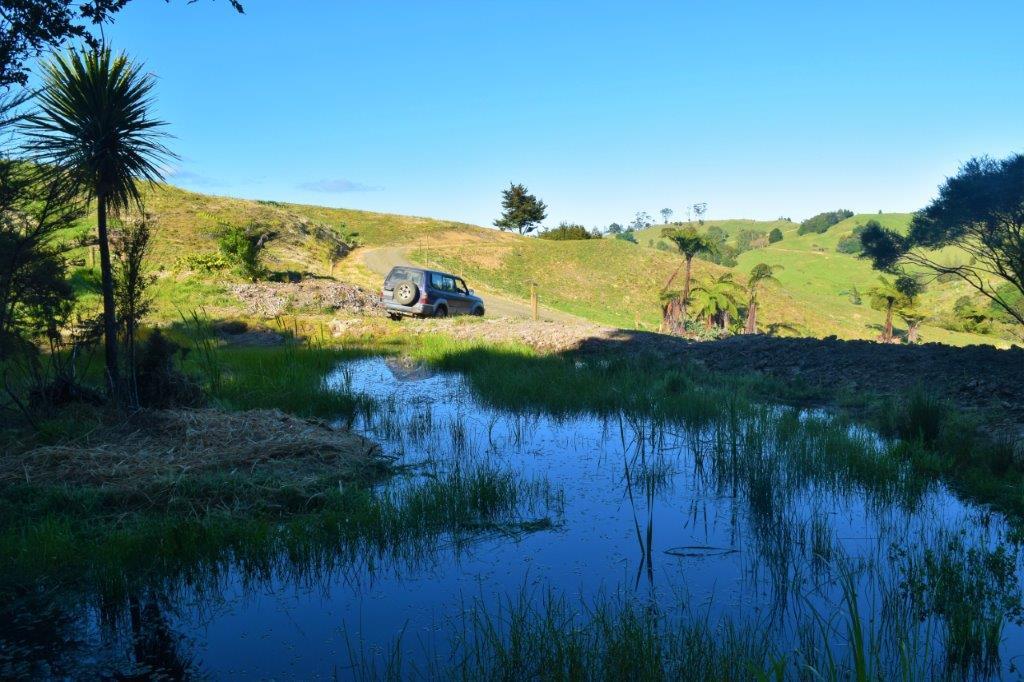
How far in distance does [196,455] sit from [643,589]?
500 cm

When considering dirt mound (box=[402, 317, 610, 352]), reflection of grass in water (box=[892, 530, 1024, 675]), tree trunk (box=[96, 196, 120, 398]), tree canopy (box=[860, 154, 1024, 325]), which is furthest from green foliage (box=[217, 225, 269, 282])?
reflection of grass in water (box=[892, 530, 1024, 675])

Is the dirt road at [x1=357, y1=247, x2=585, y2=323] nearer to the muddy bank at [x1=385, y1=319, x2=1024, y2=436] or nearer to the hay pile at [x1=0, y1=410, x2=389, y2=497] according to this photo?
the muddy bank at [x1=385, y1=319, x2=1024, y2=436]

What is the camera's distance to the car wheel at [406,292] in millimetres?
25266

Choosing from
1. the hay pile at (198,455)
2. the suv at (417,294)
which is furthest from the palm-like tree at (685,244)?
the hay pile at (198,455)

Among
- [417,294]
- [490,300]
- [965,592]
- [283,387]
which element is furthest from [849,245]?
[965,592]

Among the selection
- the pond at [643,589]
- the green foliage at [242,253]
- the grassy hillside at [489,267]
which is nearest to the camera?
the pond at [643,589]

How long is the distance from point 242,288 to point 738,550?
2547 cm

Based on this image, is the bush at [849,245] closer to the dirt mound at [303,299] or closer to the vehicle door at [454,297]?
the vehicle door at [454,297]

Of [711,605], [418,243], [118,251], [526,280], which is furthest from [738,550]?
[418,243]

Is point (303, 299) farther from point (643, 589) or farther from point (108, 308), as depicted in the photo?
point (643, 589)

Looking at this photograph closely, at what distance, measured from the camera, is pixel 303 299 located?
89.1ft

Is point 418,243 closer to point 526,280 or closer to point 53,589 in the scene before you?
point 526,280

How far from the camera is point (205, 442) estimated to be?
327 inches

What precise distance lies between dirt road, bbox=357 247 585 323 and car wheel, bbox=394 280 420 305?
3925mm
